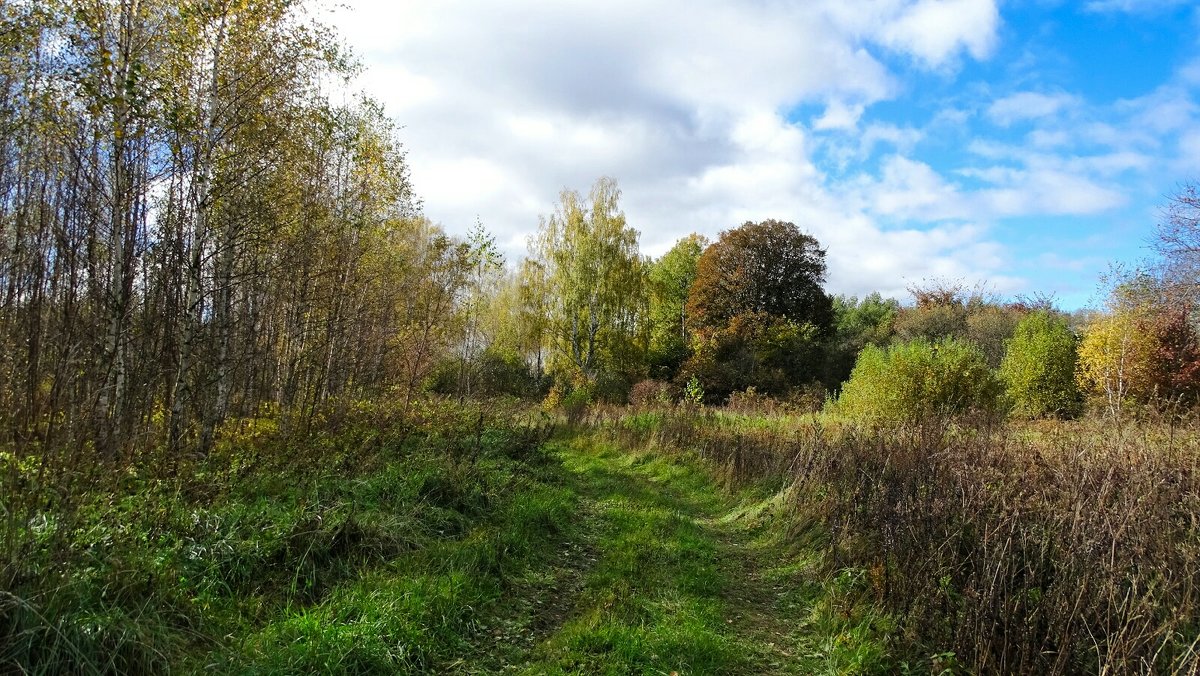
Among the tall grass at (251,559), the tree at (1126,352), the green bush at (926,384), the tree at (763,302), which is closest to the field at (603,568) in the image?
the tall grass at (251,559)

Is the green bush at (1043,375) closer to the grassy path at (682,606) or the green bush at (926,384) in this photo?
the green bush at (926,384)

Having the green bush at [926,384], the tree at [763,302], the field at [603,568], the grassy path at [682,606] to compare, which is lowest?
the grassy path at [682,606]

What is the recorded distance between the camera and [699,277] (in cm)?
3206

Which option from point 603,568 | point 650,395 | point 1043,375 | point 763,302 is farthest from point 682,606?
point 763,302

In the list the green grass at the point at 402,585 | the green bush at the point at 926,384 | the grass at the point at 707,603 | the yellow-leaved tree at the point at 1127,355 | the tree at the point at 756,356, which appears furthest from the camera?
the tree at the point at 756,356

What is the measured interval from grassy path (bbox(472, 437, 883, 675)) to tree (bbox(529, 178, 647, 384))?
19395mm

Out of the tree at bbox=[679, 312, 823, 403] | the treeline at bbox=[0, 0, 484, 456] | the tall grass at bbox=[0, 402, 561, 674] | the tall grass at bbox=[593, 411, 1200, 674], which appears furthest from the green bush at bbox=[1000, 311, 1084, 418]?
the treeline at bbox=[0, 0, 484, 456]

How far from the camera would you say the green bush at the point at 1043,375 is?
17.8 metres

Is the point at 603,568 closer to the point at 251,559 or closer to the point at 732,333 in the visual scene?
the point at 251,559

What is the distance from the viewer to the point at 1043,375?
717 inches

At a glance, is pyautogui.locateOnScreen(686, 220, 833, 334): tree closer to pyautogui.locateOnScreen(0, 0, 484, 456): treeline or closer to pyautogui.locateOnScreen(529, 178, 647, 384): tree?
pyautogui.locateOnScreen(529, 178, 647, 384): tree

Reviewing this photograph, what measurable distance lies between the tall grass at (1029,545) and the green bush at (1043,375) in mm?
12386

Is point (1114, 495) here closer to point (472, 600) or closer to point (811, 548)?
point (811, 548)

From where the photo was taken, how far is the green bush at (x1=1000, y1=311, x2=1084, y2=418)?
700 inches
